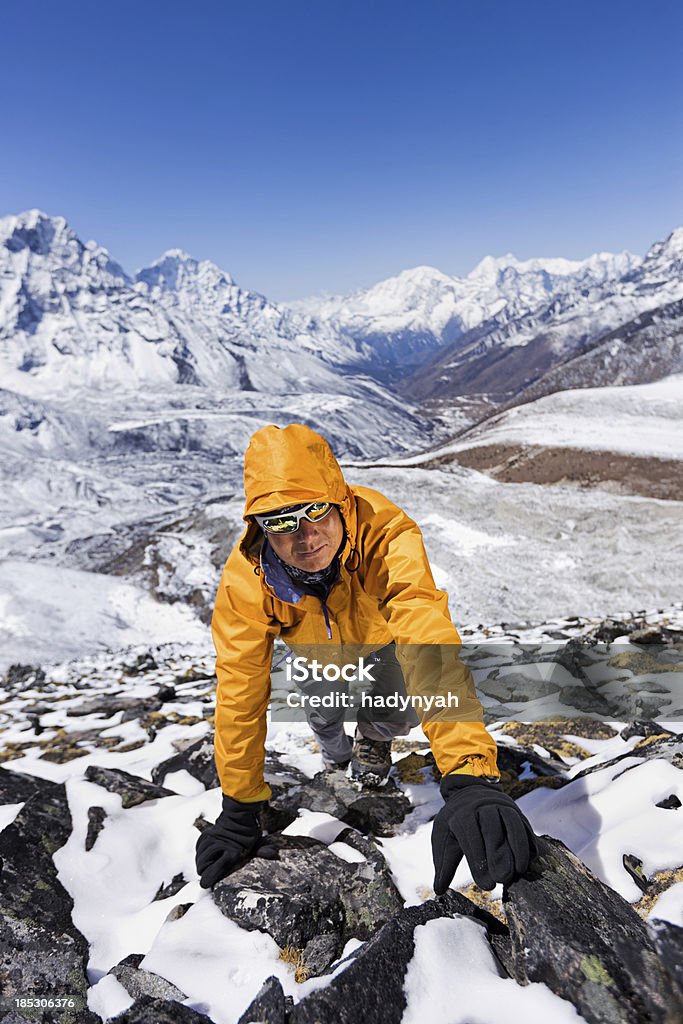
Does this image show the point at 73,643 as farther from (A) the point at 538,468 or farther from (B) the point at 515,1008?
(A) the point at 538,468

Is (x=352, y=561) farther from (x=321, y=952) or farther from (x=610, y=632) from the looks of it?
(x=610, y=632)

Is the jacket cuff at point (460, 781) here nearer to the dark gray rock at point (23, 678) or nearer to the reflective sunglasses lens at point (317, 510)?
the reflective sunglasses lens at point (317, 510)

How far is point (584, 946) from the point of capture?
96.0 inches

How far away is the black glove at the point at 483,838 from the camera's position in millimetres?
2656

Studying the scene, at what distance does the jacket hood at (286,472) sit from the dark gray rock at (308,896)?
2.42 metres

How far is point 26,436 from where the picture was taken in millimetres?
154125

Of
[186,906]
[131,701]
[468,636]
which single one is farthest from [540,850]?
[468,636]

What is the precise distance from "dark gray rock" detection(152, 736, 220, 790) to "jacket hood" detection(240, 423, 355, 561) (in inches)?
149

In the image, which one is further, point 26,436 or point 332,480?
point 26,436

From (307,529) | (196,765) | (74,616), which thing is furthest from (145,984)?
(74,616)

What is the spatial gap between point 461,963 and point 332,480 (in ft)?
8.38

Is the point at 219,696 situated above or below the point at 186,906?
above

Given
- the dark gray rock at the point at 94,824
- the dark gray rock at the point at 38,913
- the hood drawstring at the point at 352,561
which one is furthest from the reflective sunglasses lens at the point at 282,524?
the dark gray rock at the point at 94,824

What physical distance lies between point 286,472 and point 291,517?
0.29 metres
